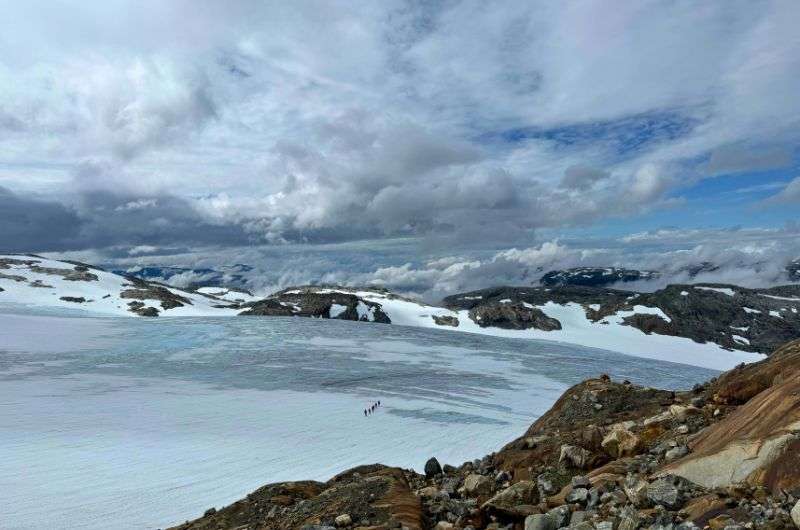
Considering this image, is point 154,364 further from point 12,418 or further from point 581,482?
point 581,482

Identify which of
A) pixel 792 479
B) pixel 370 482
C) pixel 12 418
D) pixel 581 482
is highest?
pixel 792 479

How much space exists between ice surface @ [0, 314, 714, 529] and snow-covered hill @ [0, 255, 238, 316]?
Result: 7725cm

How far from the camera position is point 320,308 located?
6796 inches

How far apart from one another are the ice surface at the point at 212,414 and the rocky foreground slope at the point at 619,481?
35.5ft

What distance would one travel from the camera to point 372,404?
4103 cm

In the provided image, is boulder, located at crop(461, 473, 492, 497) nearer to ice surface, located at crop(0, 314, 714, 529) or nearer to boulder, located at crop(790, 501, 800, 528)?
boulder, located at crop(790, 501, 800, 528)

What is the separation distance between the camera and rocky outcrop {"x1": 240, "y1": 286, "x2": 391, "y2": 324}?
166625 mm

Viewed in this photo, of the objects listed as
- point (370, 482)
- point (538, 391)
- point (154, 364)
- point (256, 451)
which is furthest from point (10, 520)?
point (538, 391)

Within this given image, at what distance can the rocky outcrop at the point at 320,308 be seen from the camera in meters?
167

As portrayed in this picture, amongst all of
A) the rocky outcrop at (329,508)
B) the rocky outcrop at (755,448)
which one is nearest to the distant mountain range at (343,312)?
the rocky outcrop at (755,448)

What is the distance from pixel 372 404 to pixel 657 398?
27.8m

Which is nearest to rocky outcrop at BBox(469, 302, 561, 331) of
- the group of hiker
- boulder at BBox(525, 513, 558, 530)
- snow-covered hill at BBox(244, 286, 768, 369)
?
snow-covered hill at BBox(244, 286, 768, 369)

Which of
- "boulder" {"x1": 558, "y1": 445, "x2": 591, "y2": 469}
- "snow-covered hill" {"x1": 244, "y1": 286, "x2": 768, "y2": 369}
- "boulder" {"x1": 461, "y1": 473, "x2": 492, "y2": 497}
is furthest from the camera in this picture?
"snow-covered hill" {"x1": 244, "y1": 286, "x2": 768, "y2": 369}

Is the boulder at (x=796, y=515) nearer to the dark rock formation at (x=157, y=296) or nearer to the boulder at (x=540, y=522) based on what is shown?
the boulder at (x=540, y=522)
